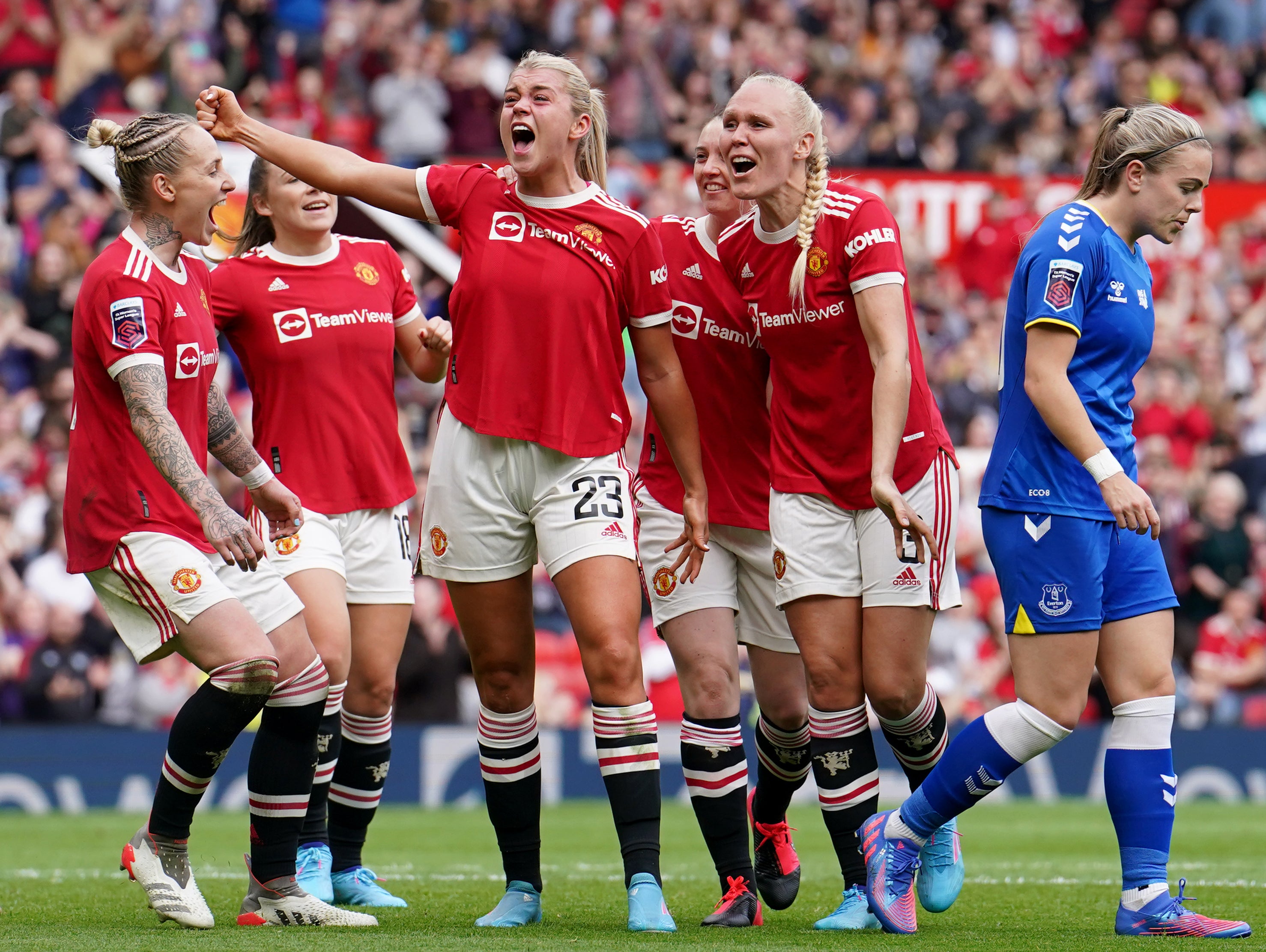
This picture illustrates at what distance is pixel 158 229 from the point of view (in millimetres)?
5707

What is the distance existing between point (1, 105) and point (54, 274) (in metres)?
1.88

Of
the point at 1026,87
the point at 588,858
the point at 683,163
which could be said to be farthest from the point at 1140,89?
the point at 588,858

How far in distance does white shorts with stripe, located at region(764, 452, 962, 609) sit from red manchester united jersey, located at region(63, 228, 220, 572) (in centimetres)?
189

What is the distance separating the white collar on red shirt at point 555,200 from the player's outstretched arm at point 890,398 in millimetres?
952

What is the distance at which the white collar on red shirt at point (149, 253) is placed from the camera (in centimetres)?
563

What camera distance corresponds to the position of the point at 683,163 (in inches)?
678

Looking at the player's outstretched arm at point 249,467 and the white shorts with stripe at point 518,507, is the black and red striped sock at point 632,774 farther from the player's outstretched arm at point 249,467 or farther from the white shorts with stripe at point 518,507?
the player's outstretched arm at point 249,467

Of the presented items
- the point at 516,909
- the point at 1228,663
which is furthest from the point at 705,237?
the point at 1228,663

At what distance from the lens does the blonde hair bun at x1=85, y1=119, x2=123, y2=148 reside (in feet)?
18.6

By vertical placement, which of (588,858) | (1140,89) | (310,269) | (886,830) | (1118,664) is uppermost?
(1140,89)

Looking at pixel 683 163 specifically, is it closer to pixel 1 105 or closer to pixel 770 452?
pixel 1 105

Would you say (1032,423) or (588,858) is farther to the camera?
(588,858)

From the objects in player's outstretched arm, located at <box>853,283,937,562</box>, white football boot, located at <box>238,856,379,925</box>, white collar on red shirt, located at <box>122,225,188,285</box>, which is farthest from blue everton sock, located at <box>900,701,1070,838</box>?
white collar on red shirt, located at <box>122,225,188,285</box>

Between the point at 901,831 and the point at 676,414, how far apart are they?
4.98 feet
